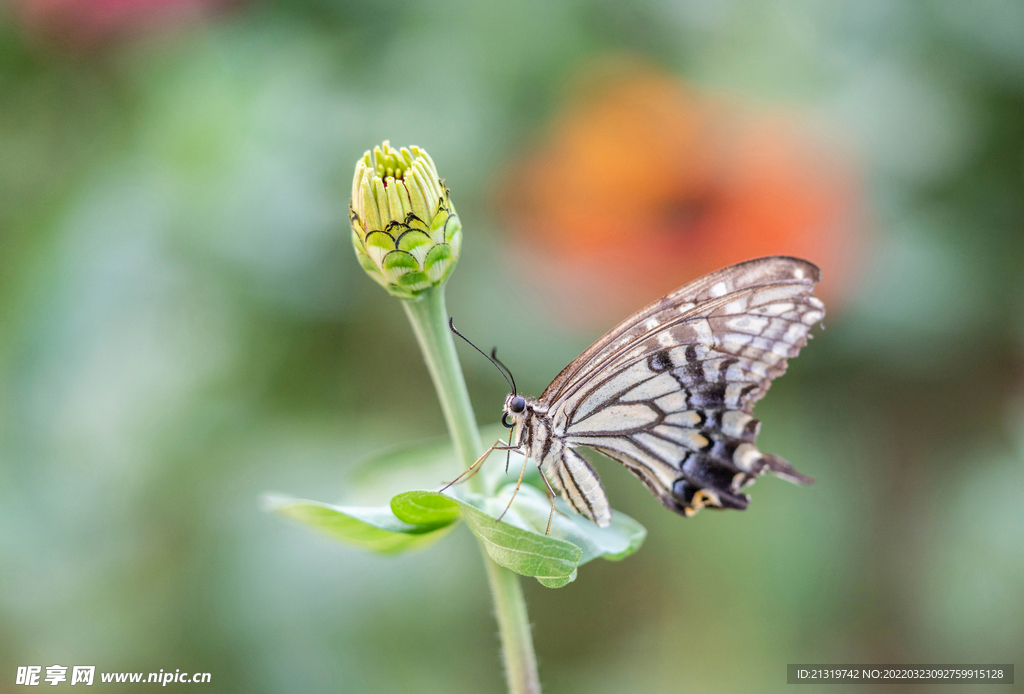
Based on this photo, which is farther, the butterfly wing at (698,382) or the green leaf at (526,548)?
the butterfly wing at (698,382)

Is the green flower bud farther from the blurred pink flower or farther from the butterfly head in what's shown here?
the blurred pink flower

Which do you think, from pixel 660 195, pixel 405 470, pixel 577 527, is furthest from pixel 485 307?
pixel 577 527

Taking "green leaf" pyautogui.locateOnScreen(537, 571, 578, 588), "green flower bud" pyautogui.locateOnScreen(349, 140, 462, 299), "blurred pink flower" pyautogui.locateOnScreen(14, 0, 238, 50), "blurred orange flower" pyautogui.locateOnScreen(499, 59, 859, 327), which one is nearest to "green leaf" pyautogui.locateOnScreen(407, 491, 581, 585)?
"green leaf" pyautogui.locateOnScreen(537, 571, 578, 588)

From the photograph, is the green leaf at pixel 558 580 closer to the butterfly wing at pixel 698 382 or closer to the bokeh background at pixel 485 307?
the butterfly wing at pixel 698 382

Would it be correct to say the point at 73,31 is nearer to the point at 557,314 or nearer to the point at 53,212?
the point at 53,212

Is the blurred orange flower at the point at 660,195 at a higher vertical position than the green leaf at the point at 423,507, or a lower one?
higher

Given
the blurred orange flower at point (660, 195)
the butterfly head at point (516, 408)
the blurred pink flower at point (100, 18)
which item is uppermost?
the blurred pink flower at point (100, 18)

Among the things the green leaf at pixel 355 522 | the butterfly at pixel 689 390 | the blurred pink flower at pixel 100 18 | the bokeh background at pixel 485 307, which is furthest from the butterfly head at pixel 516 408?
the blurred pink flower at pixel 100 18
